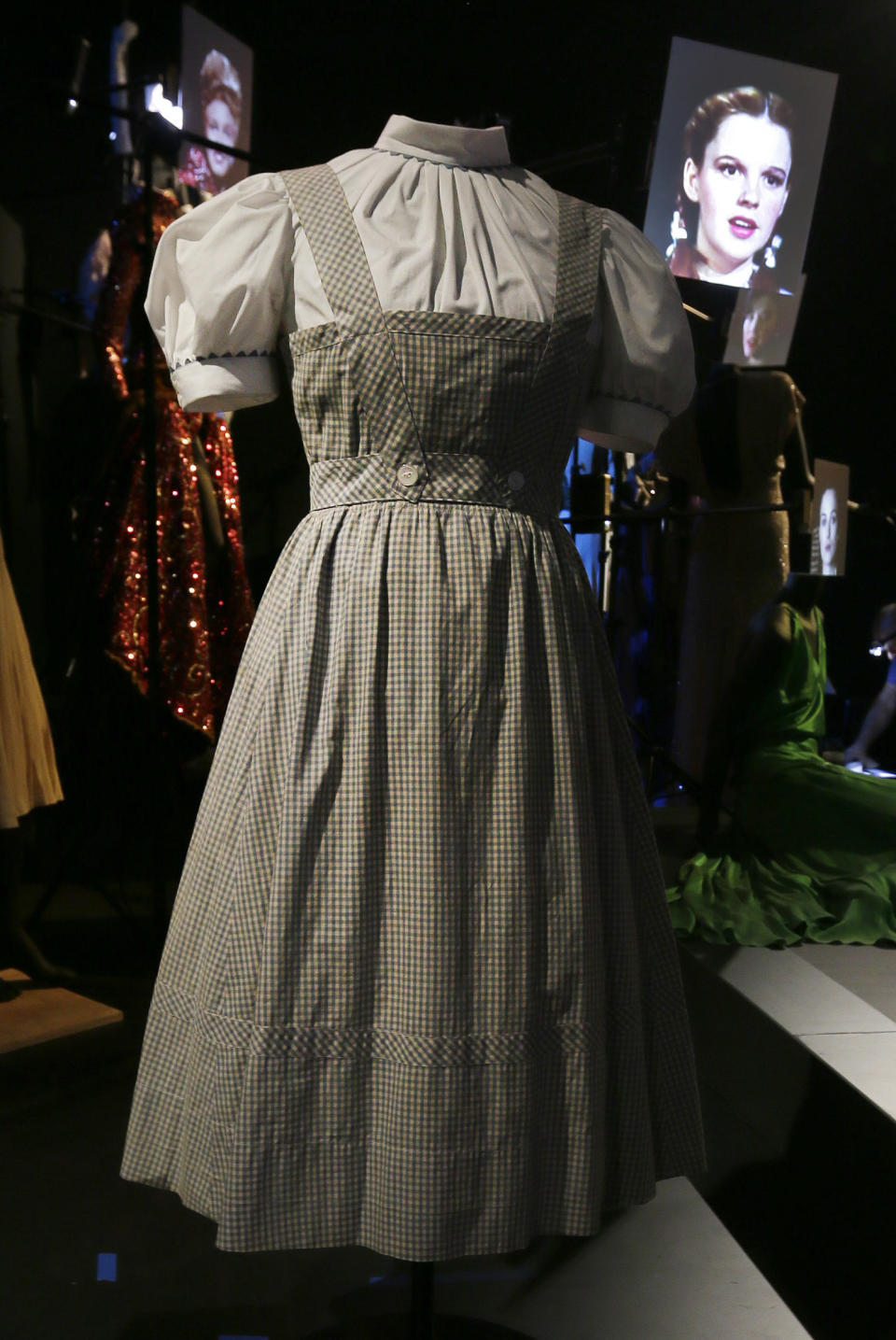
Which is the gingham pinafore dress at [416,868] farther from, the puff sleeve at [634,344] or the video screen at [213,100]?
the video screen at [213,100]

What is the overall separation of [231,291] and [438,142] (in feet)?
1.06

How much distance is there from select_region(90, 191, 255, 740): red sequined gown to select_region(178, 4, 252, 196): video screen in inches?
4.6

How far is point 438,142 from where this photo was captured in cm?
146

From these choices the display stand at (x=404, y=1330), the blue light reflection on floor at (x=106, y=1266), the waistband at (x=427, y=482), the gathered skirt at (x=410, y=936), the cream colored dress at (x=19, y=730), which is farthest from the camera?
the cream colored dress at (x=19, y=730)

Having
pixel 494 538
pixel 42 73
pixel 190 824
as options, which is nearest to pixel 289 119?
pixel 42 73

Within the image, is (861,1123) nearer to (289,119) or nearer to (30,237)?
(289,119)

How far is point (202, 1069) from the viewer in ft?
4.30

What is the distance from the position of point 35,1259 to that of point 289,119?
8.28 ft

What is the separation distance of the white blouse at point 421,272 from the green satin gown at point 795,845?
178cm

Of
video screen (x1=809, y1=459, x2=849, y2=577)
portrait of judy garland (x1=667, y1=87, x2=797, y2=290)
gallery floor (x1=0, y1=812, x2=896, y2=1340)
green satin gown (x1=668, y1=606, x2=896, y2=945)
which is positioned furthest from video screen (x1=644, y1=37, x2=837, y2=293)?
gallery floor (x1=0, y1=812, x2=896, y2=1340)

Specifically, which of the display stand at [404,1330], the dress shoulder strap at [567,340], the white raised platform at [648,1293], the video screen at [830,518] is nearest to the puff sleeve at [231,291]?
the dress shoulder strap at [567,340]

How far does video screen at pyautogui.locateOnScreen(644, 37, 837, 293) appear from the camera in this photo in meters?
3.07

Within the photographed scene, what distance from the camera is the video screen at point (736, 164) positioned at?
307 centimetres

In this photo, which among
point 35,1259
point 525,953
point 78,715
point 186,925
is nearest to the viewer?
point 525,953
